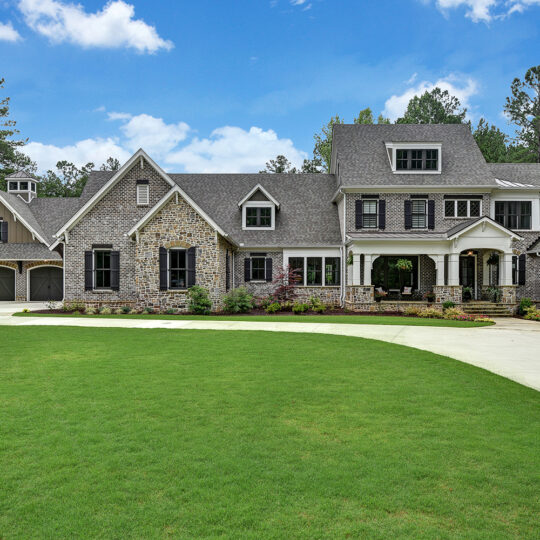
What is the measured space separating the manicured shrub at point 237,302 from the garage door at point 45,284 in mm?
14234

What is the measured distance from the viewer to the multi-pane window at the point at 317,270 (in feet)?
76.5

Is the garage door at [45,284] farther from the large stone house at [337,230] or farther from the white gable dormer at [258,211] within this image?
the white gable dormer at [258,211]

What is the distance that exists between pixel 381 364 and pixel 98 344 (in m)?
6.86

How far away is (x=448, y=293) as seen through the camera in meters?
21.1

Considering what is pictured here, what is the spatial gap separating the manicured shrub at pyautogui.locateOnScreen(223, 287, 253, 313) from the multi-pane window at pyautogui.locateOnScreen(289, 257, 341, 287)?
3.77 metres

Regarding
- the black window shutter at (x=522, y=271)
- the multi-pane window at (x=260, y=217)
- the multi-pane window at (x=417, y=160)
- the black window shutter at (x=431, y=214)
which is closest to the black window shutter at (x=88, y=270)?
the multi-pane window at (x=260, y=217)

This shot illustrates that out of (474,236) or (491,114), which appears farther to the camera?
(491,114)

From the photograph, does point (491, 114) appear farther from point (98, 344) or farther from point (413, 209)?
point (98, 344)

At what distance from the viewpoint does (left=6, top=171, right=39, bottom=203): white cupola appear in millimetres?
31062

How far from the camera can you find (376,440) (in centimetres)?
468

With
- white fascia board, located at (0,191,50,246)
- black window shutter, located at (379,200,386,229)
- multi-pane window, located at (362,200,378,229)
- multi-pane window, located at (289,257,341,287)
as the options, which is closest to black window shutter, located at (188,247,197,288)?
multi-pane window, located at (289,257,341,287)

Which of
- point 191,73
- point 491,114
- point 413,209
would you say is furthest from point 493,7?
point 491,114

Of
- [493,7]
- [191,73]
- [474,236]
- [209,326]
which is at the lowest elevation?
[209,326]

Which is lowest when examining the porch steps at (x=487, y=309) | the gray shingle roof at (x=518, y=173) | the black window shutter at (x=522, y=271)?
the porch steps at (x=487, y=309)
